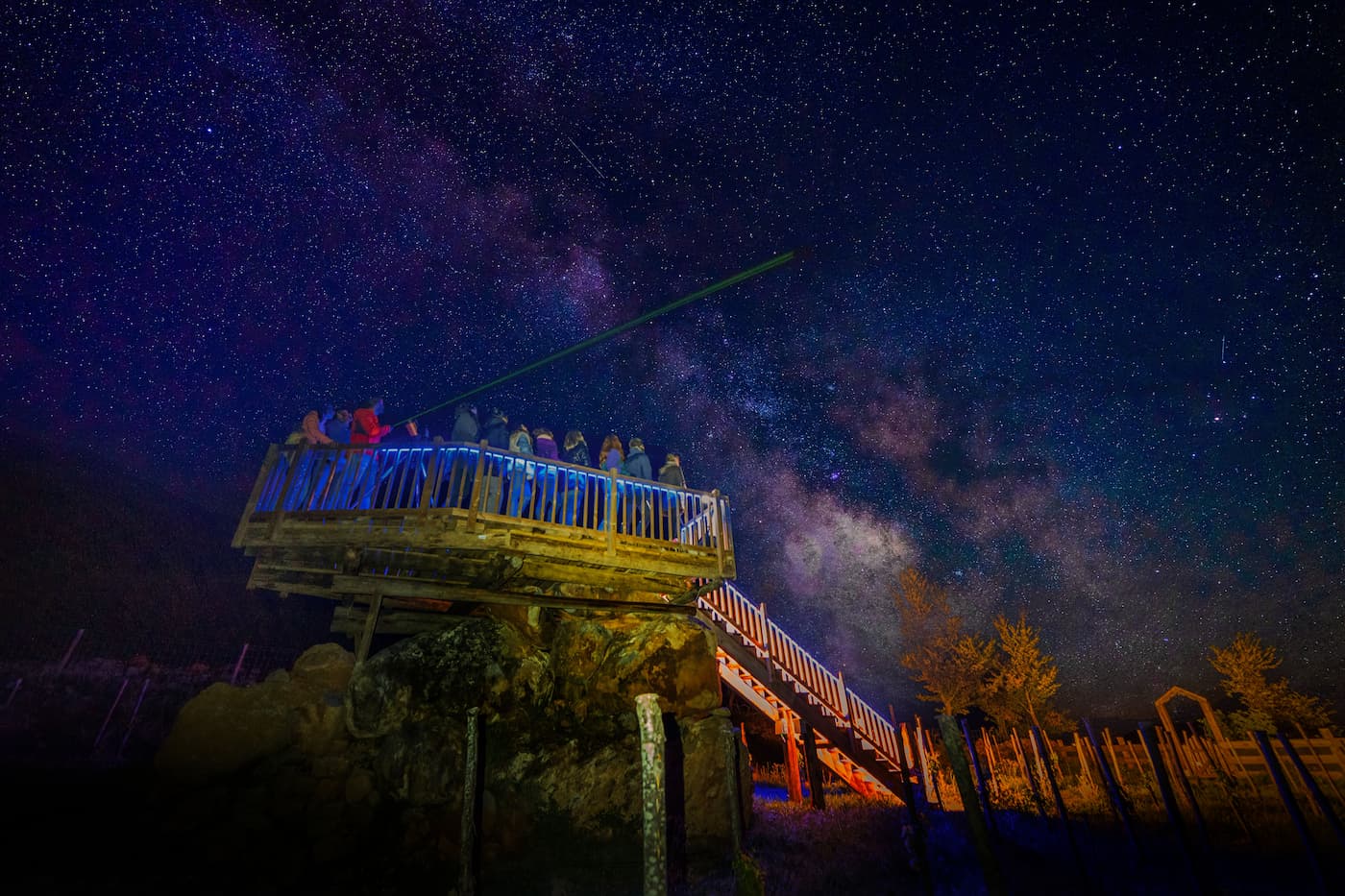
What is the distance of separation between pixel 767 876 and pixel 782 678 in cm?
626

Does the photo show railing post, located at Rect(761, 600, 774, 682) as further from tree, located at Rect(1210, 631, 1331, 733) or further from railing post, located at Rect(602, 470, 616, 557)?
tree, located at Rect(1210, 631, 1331, 733)

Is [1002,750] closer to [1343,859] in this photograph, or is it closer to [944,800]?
[944,800]

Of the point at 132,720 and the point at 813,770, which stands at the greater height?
the point at 132,720

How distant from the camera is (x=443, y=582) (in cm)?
1066

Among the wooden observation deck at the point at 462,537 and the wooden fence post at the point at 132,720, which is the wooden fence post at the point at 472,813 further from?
the wooden fence post at the point at 132,720

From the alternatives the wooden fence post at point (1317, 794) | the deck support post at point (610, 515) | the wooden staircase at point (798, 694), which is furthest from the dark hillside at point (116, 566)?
the wooden fence post at point (1317, 794)

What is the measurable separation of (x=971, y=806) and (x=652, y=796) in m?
4.09

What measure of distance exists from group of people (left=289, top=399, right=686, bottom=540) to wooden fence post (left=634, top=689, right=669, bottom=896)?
16.4 feet

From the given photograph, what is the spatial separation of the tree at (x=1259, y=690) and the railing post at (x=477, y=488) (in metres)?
42.5

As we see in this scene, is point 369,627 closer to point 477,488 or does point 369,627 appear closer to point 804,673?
point 477,488

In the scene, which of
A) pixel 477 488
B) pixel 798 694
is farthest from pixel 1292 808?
pixel 477 488

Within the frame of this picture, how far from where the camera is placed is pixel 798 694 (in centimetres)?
1381

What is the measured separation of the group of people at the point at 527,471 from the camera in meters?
9.74

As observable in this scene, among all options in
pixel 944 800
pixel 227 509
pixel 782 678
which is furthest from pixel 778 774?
pixel 227 509
